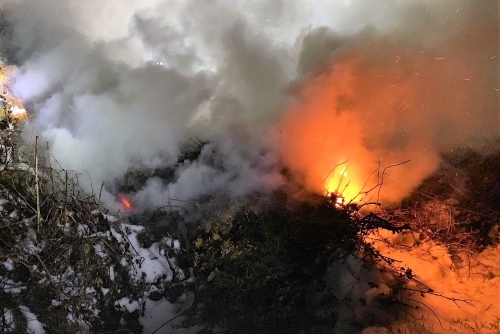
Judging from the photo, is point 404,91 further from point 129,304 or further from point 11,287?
point 11,287

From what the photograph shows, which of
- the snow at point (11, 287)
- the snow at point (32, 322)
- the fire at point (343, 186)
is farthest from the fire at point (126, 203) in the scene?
the fire at point (343, 186)

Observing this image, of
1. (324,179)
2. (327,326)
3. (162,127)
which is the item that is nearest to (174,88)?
(162,127)

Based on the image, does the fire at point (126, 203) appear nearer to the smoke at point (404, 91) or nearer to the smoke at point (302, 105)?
the smoke at point (302, 105)

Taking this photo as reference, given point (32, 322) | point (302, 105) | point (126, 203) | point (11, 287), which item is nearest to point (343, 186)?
point (302, 105)

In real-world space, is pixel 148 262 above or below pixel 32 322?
above

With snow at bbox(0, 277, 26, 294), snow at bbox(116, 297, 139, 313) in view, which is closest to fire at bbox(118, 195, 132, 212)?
snow at bbox(116, 297, 139, 313)

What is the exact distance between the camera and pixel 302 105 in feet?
18.8

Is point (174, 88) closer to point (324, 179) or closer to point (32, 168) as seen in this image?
point (32, 168)

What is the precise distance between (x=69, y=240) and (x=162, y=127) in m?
2.51

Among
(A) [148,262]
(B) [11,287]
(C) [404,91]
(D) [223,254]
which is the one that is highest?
(C) [404,91]

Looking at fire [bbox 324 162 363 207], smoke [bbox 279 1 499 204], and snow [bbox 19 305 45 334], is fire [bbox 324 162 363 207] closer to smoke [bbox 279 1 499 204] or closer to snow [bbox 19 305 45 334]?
smoke [bbox 279 1 499 204]

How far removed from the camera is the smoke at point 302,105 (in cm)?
550

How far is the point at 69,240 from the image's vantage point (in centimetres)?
403

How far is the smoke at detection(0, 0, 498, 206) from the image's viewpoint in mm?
5500
